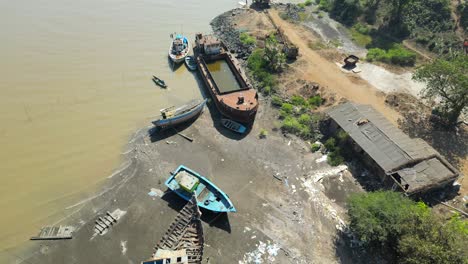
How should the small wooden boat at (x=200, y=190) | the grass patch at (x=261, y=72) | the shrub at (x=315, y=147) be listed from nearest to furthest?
the small wooden boat at (x=200, y=190)
the shrub at (x=315, y=147)
the grass patch at (x=261, y=72)

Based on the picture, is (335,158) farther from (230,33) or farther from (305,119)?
(230,33)

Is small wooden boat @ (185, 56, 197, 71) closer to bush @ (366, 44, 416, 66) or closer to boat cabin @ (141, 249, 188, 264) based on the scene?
Answer: bush @ (366, 44, 416, 66)

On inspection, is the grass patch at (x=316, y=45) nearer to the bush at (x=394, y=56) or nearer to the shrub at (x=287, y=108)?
the bush at (x=394, y=56)

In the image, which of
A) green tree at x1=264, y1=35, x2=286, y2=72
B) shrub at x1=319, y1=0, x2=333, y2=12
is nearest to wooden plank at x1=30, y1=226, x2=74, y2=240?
green tree at x1=264, y1=35, x2=286, y2=72

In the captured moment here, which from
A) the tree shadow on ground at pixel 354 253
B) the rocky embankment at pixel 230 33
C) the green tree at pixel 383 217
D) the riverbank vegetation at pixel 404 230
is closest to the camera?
the riverbank vegetation at pixel 404 230

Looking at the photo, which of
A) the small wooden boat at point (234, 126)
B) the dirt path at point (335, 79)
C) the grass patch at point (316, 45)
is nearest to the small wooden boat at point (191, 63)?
the small wooden boat at point (234, 126)

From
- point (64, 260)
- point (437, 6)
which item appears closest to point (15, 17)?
point (64, 260)
